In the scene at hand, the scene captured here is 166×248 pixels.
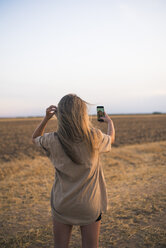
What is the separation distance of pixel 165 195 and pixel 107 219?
6.26ft

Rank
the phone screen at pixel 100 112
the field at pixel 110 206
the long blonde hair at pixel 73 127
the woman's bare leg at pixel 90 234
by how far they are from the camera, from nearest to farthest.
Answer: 1. the long blonde hair at pixel 73 127
2. the woman's bare leg at pixel 90 234
3. the phone screen at pixel 100 112
4. the field at pixel 110 206

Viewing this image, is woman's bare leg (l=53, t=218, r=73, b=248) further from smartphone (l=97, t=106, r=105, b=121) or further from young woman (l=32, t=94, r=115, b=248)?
smartphone (l=97, t=106, r=105, b=121)

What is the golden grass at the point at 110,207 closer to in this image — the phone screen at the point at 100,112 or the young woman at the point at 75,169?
the young woman at the point at 75,169

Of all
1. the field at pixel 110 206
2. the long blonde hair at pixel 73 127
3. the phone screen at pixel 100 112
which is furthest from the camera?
the field at pixel 110 206

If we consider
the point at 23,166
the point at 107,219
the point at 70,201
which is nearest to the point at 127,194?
the point at 107,219

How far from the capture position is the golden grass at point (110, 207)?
10.8 feet

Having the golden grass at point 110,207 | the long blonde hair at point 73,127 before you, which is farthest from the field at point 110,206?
the long blonde hair at point 73,127

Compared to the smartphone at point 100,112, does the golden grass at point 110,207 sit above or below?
below

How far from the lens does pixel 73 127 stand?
1540mm

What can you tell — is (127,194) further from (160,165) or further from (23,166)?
(23,166)

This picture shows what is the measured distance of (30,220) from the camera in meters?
4.20

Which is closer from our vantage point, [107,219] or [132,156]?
[107,219]

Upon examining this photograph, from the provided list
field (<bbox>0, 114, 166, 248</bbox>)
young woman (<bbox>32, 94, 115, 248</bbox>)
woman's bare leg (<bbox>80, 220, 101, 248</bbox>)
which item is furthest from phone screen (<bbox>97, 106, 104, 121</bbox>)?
woman's bare leg (<bbox>80, 220, 101, 248</bbox>)

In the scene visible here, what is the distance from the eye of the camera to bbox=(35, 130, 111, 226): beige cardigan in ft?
5.28
